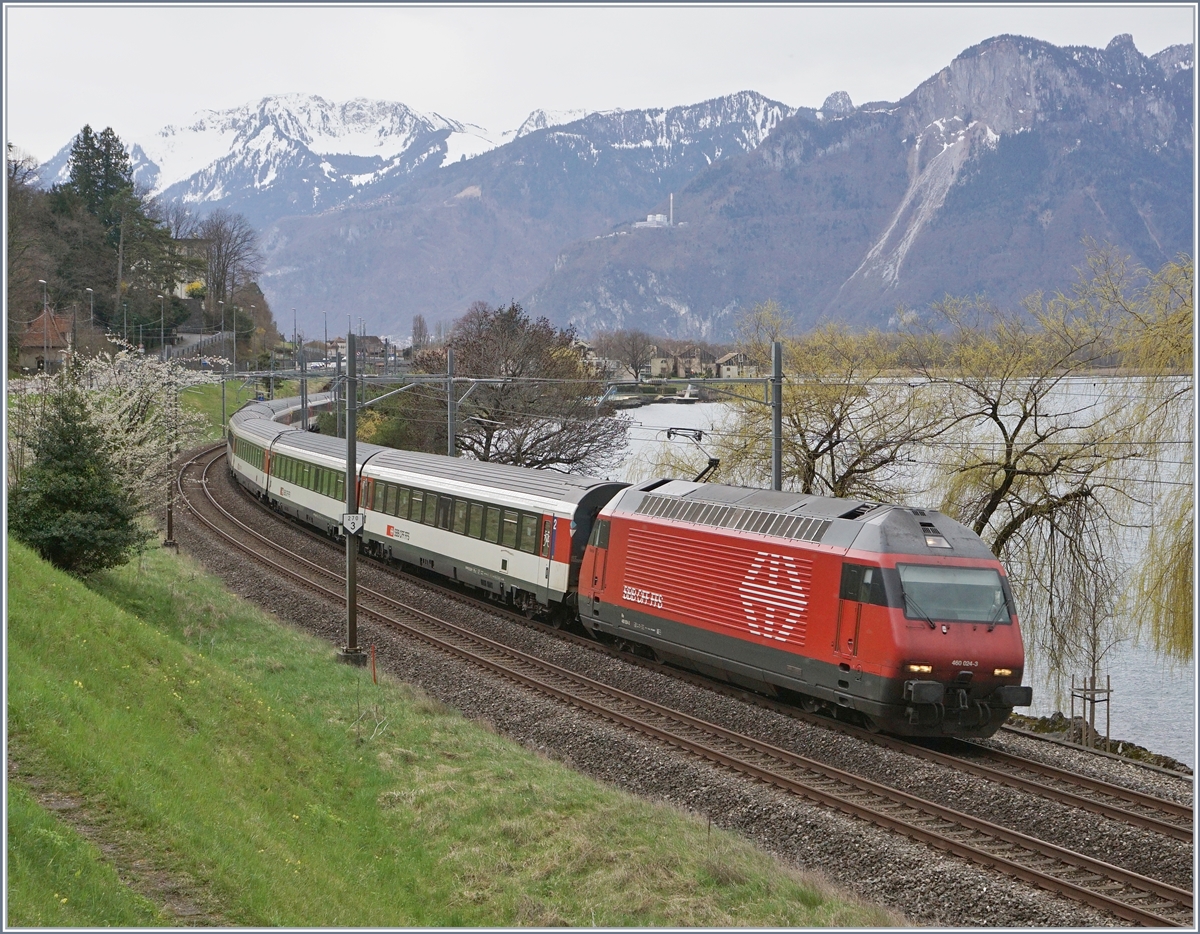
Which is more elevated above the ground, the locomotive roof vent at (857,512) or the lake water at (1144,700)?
the locomotive roof vent at (857,512)

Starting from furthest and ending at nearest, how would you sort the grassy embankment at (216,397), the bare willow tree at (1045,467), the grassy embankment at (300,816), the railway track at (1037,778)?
the grassy embankment at (216,397), the bare willow tree at (1045,467), the railway track at (1037,778), the grassy embankment at (300,816)

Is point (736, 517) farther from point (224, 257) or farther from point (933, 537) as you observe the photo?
point (224, 257)

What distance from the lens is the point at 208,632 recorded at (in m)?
24.3

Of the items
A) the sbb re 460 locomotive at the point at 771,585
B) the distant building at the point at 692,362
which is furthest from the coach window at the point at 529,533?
the distant building at the point at 692,362

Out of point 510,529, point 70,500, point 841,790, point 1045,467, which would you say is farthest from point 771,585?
point 70,500

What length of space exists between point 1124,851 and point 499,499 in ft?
59.1

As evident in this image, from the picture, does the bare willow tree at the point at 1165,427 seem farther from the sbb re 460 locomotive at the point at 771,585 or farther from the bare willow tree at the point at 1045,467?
the sbb re 460 locomotive at the point at 771,585

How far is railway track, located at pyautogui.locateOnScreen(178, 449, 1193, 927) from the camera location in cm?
1190

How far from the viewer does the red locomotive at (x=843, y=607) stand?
667 inches

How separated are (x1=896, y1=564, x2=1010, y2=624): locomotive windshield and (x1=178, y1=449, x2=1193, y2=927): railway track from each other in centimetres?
276

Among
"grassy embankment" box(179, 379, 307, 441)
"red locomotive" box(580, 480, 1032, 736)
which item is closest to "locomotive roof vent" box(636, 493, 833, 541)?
"red locomotive" box(580, 480, 1032, 736)

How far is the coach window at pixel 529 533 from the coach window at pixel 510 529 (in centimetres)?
46

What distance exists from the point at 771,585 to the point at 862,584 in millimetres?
2192

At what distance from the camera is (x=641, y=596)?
22812 millimetres
